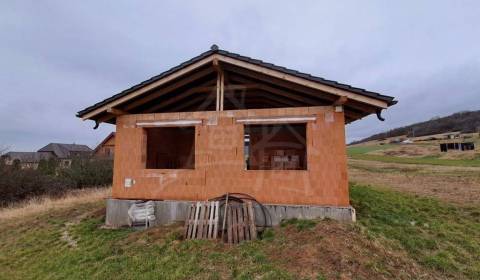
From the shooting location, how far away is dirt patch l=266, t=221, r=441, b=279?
390cm

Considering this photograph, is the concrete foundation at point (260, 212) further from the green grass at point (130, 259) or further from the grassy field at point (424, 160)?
the grassy field at point (424, 160)

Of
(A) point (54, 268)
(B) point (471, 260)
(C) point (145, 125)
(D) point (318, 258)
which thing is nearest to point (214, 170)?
(C) point (145, 125)

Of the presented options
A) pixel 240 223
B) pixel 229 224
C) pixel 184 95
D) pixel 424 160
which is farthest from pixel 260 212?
pixel 424 160

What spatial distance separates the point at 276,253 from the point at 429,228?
13.5ft

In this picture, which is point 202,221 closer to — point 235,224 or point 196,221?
point 196,221

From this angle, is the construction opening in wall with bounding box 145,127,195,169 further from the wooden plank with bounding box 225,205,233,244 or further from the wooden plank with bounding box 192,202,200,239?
the wooden plank with bounding box 225,205,233,244

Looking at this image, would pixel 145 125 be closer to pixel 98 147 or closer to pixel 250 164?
pixel 250 164

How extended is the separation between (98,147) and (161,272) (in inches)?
1225

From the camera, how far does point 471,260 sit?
15.3 ft

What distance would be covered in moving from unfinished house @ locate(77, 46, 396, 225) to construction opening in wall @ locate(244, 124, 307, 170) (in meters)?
1.93

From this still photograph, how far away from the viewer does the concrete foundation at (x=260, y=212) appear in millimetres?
5730

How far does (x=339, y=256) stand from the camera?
4.18 metres

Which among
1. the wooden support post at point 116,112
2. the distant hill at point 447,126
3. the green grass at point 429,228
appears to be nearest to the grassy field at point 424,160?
the green grass at point 429,228

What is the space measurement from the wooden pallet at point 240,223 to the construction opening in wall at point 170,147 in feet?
14.7
